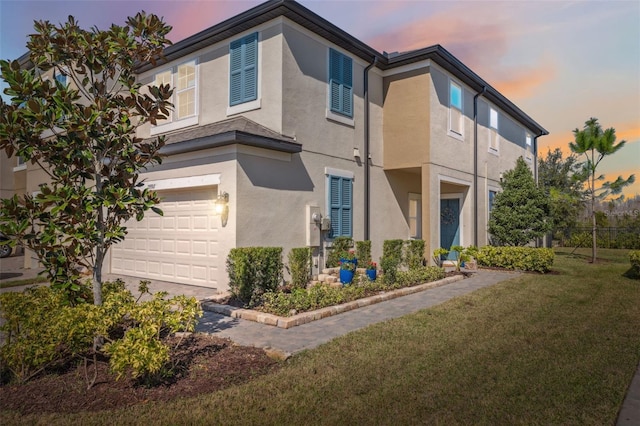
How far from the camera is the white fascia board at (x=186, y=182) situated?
9383 mm

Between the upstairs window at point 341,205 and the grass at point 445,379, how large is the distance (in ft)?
14.7

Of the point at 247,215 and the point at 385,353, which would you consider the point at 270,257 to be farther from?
the point at 385,353

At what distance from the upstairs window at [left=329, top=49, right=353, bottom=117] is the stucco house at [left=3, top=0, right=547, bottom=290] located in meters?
0.05

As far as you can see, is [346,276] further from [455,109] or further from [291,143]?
[455,109]

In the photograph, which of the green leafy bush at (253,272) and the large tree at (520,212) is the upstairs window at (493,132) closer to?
the large tree at (520,212)

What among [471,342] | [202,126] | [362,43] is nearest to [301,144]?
[202,126]

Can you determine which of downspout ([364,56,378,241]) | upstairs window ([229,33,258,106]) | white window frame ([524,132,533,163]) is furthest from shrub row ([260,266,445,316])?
white window frame ([524,132,533,163])

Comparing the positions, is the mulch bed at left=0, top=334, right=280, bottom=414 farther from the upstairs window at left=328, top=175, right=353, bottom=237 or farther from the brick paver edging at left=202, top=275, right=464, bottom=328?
the upstairs window at left=328, top=175, right=353, bottom=237

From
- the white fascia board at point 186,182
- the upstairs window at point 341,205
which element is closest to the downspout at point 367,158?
the upstairs window at point 341,205

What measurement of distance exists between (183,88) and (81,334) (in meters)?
9.61

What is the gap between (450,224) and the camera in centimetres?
1642

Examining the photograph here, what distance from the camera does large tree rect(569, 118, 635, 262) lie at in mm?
16438

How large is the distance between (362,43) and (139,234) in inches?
344

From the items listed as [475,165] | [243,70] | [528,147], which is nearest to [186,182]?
[243,70]
